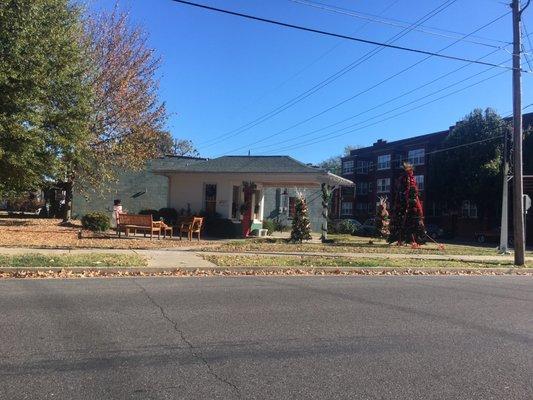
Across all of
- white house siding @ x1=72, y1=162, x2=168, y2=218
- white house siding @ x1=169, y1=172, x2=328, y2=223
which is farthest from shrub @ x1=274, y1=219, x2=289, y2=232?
white house siding @ x1=72, y1=162, x2=168, y2=218

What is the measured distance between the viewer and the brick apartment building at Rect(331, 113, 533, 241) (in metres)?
56.7

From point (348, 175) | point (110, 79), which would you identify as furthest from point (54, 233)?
point (348, 175)

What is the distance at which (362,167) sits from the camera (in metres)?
73.1

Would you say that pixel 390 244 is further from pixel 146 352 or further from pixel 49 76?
pixel 146 352

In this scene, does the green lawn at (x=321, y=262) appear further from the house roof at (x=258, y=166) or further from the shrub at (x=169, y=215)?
the shrub at (x=169, y=215)

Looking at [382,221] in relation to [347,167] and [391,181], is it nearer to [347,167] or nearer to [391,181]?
[391,181]

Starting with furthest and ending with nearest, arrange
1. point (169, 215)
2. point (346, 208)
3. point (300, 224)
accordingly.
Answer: point (346, 208), point (169, 215), point (300, 224)

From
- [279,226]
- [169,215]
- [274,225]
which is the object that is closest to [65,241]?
[169,215]

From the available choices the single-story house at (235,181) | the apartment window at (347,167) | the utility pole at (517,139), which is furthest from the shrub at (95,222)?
the apartment window at (347,167)

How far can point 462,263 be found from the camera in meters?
18.3

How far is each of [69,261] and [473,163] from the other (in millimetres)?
44381

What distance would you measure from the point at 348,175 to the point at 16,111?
62.3 meters

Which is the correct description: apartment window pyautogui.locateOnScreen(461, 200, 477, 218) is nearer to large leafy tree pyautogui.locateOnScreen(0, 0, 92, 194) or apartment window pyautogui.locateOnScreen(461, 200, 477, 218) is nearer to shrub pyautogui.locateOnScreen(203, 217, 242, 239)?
shrub pyautogui.locateOnScreen(203, 217, 242, 239)

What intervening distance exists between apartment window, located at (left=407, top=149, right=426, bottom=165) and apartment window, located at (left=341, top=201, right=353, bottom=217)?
12.9 metres
